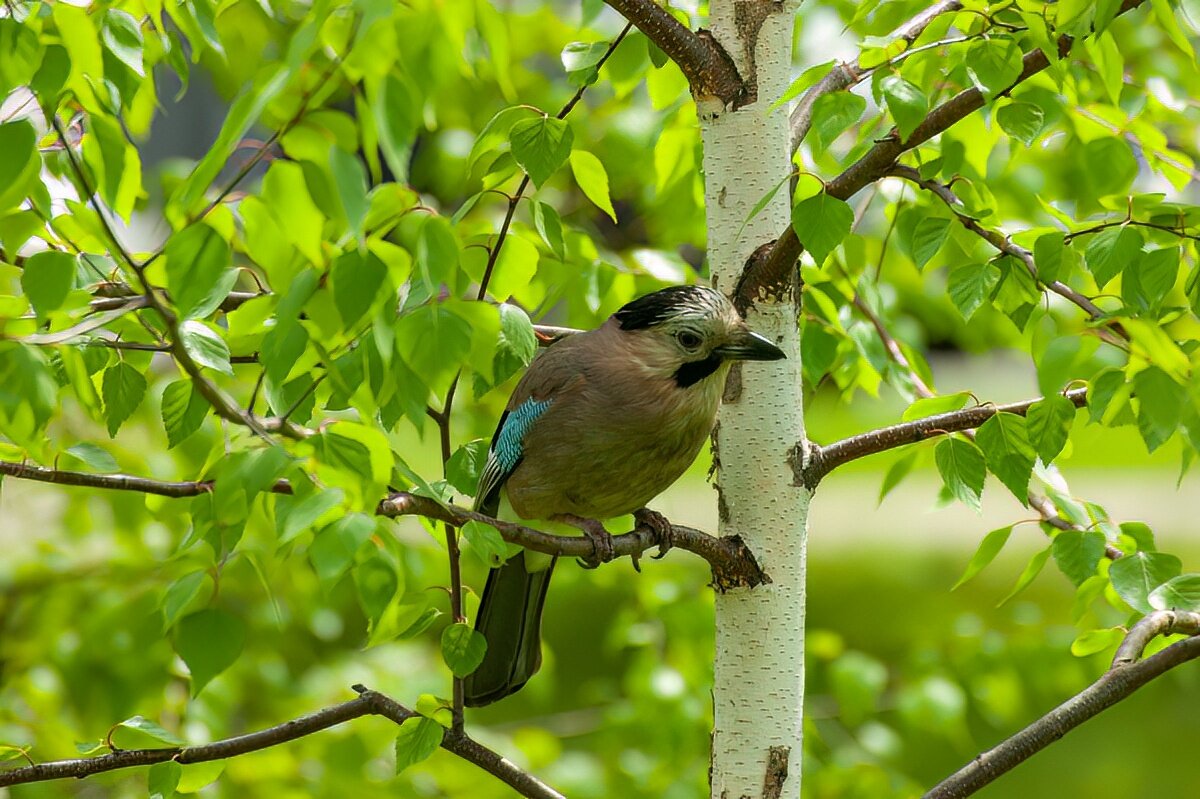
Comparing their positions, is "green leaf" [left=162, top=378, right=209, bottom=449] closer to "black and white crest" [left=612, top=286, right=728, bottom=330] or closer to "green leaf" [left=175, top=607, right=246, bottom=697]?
"green leaf" [left=175, top=607, right=246, bottom=697]

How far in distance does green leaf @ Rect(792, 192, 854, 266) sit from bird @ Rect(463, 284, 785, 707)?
1.60 ft

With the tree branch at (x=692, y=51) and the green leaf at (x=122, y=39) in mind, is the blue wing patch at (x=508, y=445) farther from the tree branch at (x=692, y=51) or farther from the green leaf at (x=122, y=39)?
the green leaf at (x=122, y=39)

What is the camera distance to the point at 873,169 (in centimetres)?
138

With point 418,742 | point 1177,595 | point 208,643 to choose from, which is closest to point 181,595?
point 208,643

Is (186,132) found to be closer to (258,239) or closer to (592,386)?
(592,386)

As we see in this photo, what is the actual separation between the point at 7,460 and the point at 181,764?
39 centimetres

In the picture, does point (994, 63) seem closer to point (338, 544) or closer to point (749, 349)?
point (749, 349)

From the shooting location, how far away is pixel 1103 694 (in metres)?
1.38

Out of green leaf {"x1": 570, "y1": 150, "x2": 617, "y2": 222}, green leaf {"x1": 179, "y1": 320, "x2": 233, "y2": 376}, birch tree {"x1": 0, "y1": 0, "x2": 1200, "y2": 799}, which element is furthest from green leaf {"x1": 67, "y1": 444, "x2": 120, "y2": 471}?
green leaf {"x1": 570, "y1": 150, "x2": 617, "y2": 222}

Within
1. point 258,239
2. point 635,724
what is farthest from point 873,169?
point 635,724

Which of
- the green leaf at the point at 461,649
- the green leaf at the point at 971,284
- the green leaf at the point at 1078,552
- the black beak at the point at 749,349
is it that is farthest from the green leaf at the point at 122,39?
the green leaf at the point at 1078,552

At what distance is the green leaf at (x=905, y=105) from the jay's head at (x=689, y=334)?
44cm

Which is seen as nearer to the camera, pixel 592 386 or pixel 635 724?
pixel 592 386

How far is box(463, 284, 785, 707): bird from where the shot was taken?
1.78m
